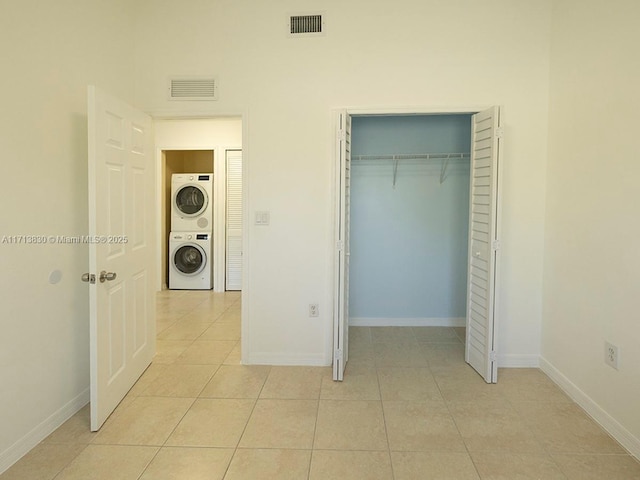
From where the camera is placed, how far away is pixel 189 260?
624cm

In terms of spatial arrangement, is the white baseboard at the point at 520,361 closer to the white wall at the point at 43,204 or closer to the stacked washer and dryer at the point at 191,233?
the white wall at the point at 43,204

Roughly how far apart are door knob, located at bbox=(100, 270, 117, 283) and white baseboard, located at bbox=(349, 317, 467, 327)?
2580 millimetres

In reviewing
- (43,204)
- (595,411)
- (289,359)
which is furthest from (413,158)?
(43,204)

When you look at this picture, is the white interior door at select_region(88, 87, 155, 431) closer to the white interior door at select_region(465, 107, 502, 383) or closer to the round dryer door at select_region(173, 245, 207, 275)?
the white interior door at select_region(465, 107, 502, 383)

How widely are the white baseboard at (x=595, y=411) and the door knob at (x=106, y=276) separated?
2958mm

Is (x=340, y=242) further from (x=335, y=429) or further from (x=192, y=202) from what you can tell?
(x=192, y=202)

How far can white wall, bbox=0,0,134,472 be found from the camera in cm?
204

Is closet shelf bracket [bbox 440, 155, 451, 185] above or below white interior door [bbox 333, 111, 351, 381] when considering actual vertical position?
above

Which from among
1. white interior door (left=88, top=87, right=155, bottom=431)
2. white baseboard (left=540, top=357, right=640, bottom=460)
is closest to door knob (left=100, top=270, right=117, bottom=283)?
white interior door (left=88, top=87, right=155, bottom=431)

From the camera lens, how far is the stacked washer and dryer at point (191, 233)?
241 inches

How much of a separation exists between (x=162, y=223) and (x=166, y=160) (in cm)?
98

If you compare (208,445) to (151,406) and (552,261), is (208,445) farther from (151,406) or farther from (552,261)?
(552,261)

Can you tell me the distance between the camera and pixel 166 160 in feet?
21.0

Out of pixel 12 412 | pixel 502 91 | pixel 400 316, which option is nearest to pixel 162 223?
pixel 400 316
